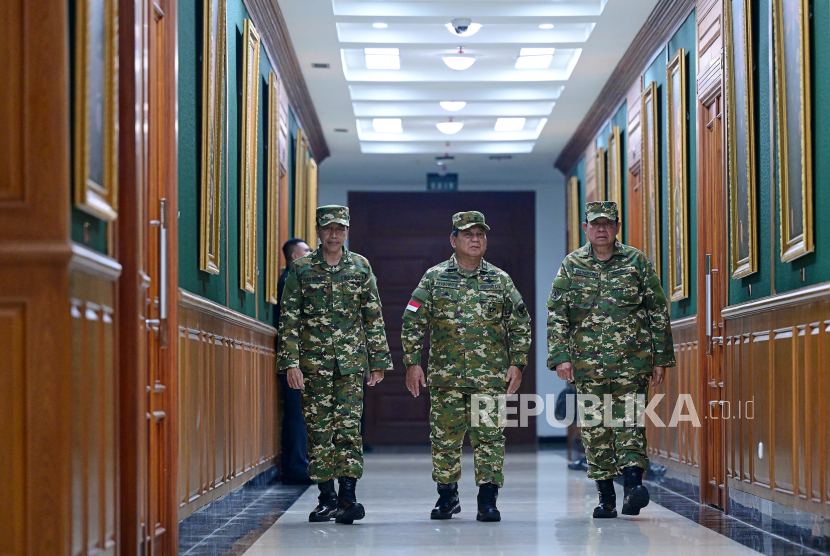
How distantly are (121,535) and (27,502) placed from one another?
85 cm

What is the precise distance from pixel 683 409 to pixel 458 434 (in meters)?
2.42

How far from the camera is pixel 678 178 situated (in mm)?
7070

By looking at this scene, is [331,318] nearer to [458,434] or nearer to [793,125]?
[458,434]

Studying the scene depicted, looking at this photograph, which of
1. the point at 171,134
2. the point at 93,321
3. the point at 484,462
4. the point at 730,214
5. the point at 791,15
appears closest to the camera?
the point at 93,321

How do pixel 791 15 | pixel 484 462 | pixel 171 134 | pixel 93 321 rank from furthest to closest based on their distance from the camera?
pixel 484 462
pixel 791 15
pixel 171 134
pixel 93 321

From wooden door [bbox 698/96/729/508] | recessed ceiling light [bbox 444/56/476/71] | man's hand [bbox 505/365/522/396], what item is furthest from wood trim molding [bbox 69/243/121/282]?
recessed ceiling light [bbox 444/56/476/71]

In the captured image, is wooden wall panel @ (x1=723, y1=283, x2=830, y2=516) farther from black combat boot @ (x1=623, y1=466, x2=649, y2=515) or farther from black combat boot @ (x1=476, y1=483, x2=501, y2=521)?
black combat boot @ (x1=476, y1=483, x2=501, y2=521)

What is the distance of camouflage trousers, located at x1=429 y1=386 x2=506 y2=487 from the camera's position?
5160mm

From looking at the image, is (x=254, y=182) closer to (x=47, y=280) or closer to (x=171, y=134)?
(x=171, y=134)

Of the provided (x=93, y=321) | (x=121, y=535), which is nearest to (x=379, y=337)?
(x=121, y=535)

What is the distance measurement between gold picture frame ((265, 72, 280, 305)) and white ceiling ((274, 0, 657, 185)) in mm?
554

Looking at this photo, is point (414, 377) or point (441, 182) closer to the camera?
point (414, 377)

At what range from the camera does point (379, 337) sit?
17.5ft

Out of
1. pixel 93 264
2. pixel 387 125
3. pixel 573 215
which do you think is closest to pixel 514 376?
pixel 93 264
